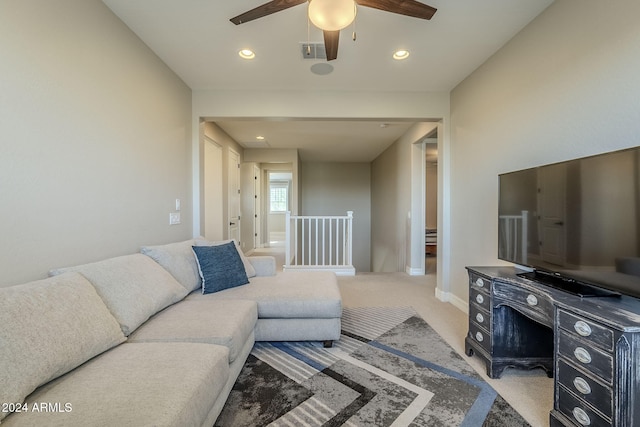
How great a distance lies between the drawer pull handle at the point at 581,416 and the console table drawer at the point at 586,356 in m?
0.20

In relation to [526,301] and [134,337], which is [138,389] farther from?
[526,301]

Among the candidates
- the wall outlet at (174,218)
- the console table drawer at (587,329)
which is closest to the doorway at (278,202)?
the wall outlet at (174,218)

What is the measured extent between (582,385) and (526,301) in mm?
495

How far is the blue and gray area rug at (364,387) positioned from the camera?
1452 mm

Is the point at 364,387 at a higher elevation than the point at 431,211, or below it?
below

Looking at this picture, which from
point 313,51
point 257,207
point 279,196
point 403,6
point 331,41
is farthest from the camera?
point 279,196

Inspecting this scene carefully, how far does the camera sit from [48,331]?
3.48 feet

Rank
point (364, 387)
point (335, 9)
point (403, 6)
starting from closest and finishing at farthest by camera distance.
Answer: point (335, 9) < point (403, 6) < point (364, 387)

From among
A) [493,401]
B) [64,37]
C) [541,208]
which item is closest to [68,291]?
[64,37]

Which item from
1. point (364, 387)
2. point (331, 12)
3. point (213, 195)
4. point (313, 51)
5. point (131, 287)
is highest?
point (313, 51)

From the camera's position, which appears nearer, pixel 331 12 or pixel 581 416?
pixel 581 416

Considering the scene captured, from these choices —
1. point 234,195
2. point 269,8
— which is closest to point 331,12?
point 269,8

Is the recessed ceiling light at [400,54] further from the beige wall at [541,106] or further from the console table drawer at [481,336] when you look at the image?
the console table drawer at [481,336]

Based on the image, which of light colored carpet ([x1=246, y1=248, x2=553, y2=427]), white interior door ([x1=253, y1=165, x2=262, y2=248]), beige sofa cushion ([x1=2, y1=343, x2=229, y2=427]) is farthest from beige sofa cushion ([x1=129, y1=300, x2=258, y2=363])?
white interior door ([x1=253, y1=165, x2=262, y2=248])
